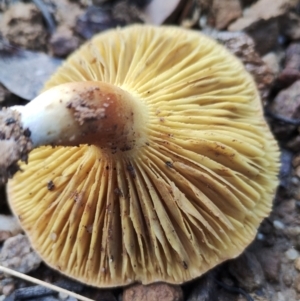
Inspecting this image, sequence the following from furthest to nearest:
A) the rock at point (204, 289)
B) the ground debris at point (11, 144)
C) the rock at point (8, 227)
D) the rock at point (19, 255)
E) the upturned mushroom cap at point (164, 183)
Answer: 1. the rock at point (8, 227)
2. the rock at point (19, 255)
3. the rock at point (204, 289)
4. the upturned mushroom cap at point (164, 183)
5. the ground debris at point (11, 144)

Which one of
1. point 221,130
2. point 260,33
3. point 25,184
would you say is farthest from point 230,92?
point 25,184

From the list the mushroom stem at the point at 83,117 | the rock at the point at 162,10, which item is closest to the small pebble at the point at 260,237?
the mushroom stem at the point at 83,117

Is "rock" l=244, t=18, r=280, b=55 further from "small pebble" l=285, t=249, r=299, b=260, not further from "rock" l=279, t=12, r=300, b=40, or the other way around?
"small pebble" l=285, t=249, r=299, b=260

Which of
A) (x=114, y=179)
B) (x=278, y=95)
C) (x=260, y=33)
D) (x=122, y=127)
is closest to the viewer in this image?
(x=122, y=127)

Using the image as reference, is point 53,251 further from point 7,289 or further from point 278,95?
point 278,95

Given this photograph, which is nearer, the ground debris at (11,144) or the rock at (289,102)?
the ground debris at (11,144)

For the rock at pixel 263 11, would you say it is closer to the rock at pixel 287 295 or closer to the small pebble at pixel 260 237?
the small pebble at pixel 260 237

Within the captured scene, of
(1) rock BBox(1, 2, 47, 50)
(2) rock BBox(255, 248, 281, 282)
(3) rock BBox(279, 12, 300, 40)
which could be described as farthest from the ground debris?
(3) rock BBox(279, 12, 300, 40)

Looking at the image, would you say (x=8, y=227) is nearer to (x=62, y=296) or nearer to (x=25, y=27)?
(x=62, y=296)
